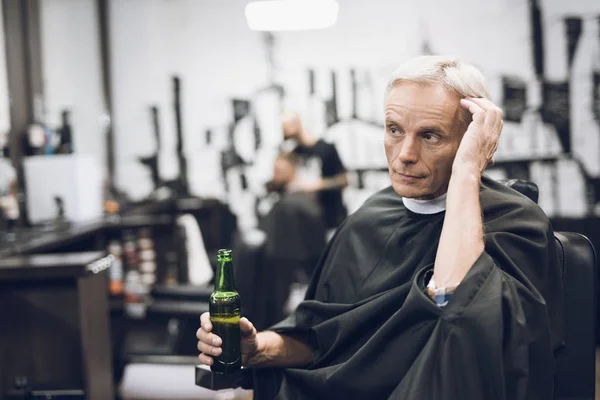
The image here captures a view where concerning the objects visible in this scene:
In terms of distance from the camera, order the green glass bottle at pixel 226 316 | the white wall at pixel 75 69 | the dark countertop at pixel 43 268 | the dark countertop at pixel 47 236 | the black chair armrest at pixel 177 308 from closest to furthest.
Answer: the green glass bottle at pixel 226 316, the dark countertop at pixel 43 268, the black chair armrest at pixel 177 308, the dark countertop at pixel 47 236, the white wall at pixel 75 69

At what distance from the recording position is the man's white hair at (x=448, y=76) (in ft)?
4.34

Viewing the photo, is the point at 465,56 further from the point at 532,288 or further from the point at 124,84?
the point at 532,288

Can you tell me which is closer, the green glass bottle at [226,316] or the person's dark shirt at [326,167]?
the green glass bottle at [226,316]

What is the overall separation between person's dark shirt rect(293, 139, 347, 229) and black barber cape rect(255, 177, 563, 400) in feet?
9.05

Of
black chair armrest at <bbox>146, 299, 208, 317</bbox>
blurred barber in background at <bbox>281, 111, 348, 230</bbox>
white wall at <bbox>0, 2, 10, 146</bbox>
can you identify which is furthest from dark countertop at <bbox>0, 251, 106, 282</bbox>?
blurred barber in background at <bbox>281, 111, 348, 230</bbox>

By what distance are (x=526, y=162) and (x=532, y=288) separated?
3677mm

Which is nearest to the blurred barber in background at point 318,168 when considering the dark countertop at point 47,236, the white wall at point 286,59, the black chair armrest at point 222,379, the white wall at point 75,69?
the white wall at point 286,59

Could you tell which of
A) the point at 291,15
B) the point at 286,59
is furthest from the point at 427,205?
the point at 286,59

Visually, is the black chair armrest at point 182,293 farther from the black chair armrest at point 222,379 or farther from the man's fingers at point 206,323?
the man's fingers at point 206,323

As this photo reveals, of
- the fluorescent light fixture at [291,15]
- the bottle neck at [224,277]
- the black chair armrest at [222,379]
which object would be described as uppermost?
the fluorescent light fixture at [291,15]

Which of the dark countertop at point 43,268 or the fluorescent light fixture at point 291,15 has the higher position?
the fluorescent light fixture at point 291,15

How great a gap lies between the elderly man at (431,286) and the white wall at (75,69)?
3262 millimetres

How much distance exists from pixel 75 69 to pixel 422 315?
4310 millimetres

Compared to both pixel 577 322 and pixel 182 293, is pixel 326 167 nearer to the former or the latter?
pixel 182 293
